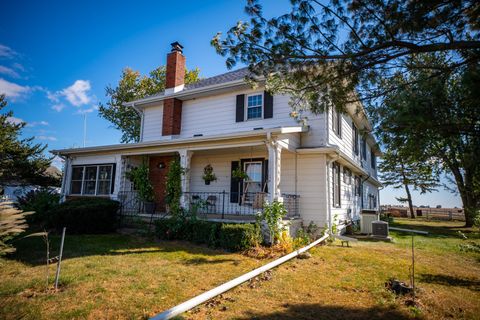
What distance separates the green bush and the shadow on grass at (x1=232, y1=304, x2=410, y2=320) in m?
8.25

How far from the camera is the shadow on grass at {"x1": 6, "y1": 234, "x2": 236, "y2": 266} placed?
648 cm

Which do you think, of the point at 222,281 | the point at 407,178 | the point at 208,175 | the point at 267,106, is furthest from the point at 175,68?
the point at 407,178

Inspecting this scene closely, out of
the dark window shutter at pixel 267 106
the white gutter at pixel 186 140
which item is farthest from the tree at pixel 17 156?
the dark window shutter at pixel 267 106

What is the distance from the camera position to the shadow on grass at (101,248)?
648 centimetres

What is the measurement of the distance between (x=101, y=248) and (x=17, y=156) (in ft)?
55.3

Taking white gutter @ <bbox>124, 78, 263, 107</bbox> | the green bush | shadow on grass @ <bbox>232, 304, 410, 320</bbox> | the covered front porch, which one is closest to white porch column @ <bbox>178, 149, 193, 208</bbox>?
the covered front porch

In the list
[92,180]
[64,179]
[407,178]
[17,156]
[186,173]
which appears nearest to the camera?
[186,173]

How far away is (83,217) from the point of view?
31.2 ft

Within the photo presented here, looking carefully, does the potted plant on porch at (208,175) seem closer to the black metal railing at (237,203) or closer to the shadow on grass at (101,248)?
the black metal railing at (237,203)

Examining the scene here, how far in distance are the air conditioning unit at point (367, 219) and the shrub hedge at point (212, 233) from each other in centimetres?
678

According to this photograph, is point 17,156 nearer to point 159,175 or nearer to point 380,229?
point 159,175

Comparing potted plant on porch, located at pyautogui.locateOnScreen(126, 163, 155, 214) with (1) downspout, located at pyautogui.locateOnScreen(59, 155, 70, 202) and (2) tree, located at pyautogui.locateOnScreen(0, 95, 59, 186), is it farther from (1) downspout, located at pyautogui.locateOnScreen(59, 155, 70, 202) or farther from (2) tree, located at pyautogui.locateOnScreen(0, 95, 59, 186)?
(2) tree, located at pyautogui.locateOnScreen(0, 95, 59, 186)

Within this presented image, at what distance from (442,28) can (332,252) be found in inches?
244

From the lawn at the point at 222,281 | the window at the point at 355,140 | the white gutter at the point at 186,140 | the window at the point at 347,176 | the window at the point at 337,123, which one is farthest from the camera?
the window at the point at 355,140
